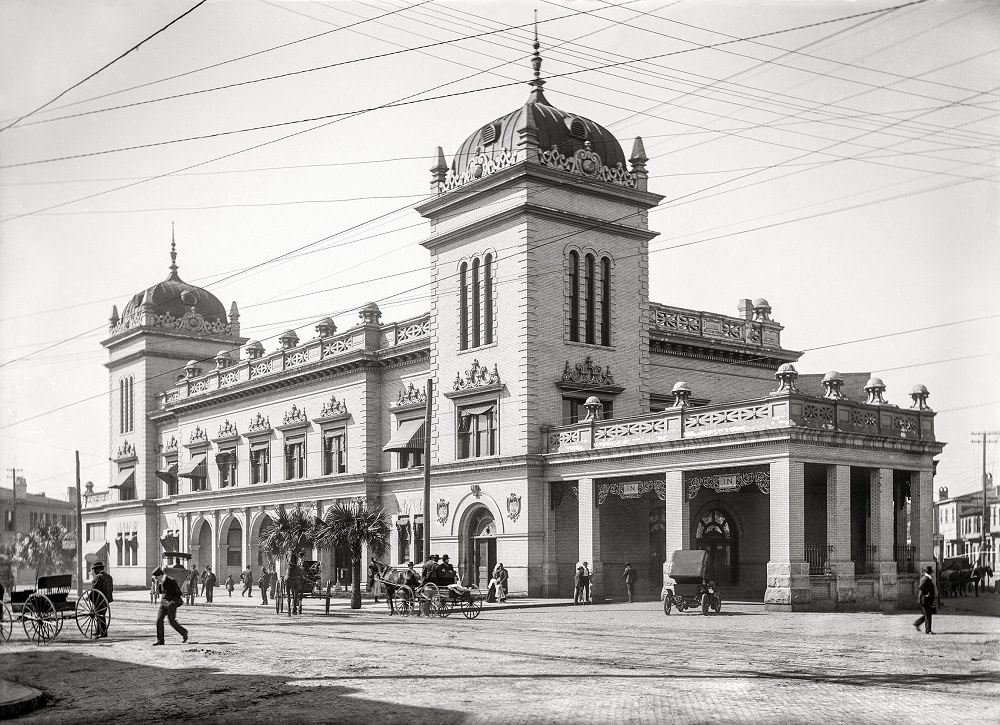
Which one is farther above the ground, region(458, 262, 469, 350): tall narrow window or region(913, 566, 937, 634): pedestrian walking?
region(458, 262, 469, 350): tall narrow window

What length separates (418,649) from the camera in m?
20.7

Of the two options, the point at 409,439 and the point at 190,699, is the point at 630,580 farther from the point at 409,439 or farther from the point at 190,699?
the point at 190,699

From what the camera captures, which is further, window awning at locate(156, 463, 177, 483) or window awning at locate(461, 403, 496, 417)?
window awning at locate(156, 463, 177, 483)

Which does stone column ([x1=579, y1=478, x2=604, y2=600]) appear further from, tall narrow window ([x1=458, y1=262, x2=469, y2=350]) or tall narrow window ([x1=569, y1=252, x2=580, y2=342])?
tall narrow window ([x1=458, y1=262, x2=469, y2=350])

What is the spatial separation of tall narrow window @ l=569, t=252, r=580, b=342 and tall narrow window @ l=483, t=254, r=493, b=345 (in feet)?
9.77

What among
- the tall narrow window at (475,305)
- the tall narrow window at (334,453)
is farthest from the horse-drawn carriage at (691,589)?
the tall narrow window at (334,453)

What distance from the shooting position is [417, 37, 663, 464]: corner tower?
130 ft

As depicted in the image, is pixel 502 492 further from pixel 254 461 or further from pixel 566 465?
pixel 254 461

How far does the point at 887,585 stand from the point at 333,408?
2648 centimetres

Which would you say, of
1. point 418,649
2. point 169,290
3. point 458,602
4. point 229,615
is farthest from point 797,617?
point 169,290

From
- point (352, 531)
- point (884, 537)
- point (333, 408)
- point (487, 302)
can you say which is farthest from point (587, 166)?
point (333, 408)

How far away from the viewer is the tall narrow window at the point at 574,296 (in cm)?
4081

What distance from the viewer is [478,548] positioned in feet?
139

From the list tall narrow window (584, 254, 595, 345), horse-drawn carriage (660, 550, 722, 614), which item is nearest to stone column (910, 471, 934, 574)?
horse-drawn carriage (660, 550, 722, 614)
